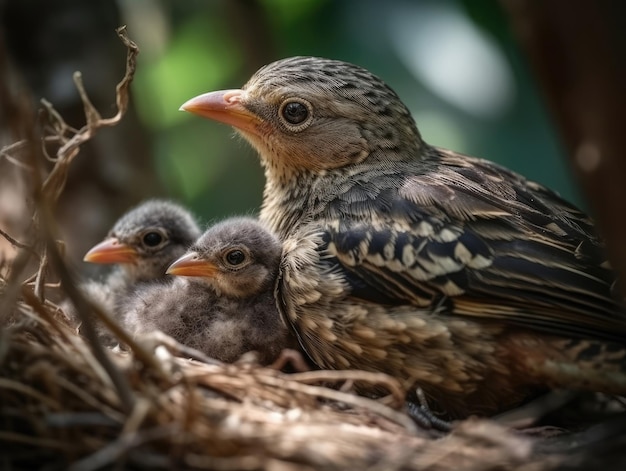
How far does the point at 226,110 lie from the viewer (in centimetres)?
355

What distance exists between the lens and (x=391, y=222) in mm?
2996

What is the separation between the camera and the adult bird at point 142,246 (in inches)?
149

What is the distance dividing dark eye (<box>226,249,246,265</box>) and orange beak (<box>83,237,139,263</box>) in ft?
2.15

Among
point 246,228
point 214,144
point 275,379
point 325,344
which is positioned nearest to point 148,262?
point 246,228

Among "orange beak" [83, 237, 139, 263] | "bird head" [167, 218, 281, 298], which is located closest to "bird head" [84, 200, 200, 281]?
"orange beak" [83, 237, 139, 263]

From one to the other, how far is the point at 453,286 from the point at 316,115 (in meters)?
1.05

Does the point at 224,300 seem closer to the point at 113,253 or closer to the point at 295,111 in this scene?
the point at 113,253

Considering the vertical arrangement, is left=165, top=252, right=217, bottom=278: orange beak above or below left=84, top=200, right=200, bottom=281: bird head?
above

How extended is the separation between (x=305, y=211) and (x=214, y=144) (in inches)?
108

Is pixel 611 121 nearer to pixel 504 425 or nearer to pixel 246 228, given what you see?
pixel 504 425

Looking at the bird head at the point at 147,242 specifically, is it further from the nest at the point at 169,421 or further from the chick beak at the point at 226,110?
the nest at the point at 169,421

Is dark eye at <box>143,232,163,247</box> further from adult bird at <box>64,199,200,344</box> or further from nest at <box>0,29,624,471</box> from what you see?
nest at <box>0,29,624,471</box>

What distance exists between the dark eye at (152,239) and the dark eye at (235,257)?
2.07 ft

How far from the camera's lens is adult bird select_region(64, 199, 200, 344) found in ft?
12.4
